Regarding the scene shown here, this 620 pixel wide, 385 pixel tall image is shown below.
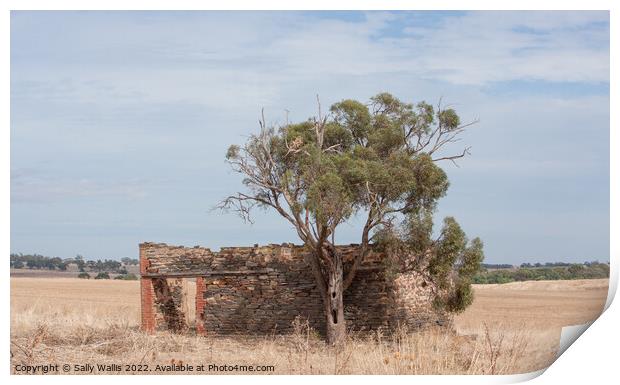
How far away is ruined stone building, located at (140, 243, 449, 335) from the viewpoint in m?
20.6

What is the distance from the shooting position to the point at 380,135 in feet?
64.6

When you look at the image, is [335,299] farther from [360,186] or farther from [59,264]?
[59,264]

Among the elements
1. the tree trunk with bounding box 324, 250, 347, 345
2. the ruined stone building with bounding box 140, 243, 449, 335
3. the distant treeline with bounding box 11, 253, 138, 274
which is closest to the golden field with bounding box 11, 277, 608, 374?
the tree trunk with bounding box 324, 250, 347, 345

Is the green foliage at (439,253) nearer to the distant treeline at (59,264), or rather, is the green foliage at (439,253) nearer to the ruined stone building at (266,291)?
the ruined stone building at (266,291)

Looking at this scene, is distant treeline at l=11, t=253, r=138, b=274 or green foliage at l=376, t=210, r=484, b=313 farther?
distant treeline at l=11, t=253, r=138, b=274

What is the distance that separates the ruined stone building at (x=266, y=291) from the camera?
2059cm

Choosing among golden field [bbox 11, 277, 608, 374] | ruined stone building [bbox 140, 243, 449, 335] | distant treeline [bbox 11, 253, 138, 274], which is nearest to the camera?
golden field [bbox 11, 277, 608, 374]

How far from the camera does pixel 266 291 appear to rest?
71.4 feet

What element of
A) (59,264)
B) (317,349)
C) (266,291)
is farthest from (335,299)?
(59,264)

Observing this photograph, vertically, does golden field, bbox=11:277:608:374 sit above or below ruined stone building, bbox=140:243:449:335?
below

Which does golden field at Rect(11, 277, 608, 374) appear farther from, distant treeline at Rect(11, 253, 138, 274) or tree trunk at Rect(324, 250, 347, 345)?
distant treeline at Rect(11, 253, 138, 274)

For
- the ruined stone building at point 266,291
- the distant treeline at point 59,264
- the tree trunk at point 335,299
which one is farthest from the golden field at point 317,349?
the distant treeline at point 59,264
